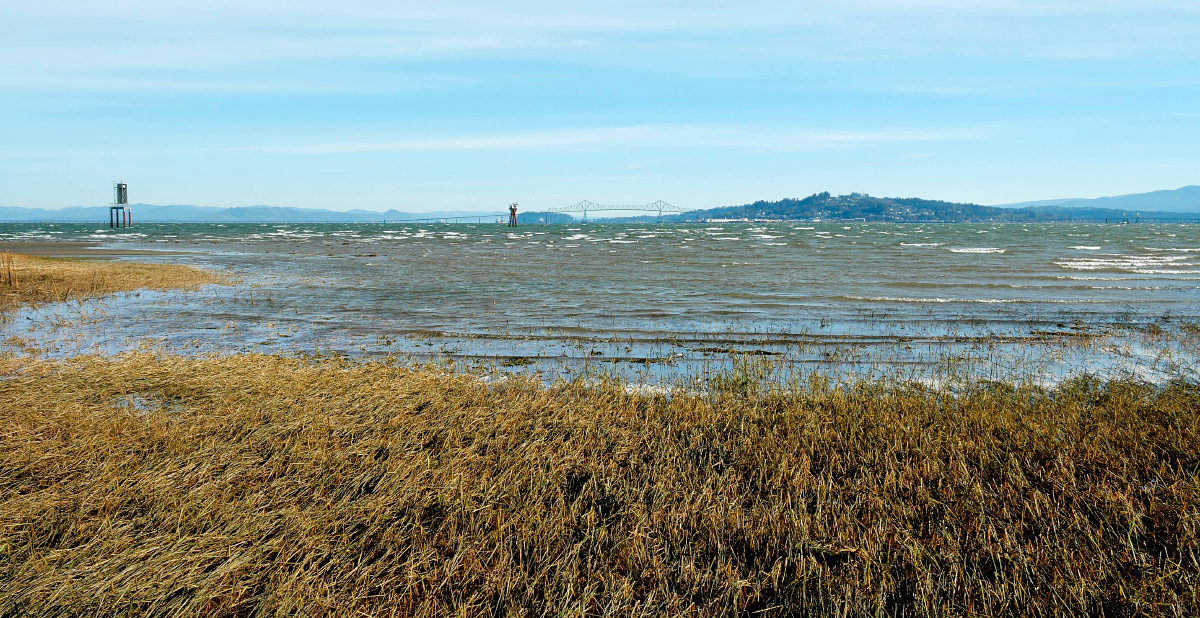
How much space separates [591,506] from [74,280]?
27.0m

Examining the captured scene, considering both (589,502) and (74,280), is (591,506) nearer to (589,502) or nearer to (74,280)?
(589,502)

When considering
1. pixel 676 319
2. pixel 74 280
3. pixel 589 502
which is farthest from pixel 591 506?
pixel 74 280

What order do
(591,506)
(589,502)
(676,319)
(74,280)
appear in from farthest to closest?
(74,280) < (676,319) < (589,502) < (591,506)

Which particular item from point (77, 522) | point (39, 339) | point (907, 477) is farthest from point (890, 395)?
point (39, 339)

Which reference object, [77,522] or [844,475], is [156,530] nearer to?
[77,522]

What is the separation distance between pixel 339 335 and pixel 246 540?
12.0 meters

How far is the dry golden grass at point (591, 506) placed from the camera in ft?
16.3

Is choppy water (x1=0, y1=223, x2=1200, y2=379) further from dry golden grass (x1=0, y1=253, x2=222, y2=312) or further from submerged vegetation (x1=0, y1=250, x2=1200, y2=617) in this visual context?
submerged vegetation (x1=0, y1=250, x2=1200, y2=617)

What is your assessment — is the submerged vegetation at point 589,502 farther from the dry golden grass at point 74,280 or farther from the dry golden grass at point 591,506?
the dry golden grass at point 74,280

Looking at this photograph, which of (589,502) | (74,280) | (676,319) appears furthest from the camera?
(74,280)

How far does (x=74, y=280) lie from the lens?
25.5m

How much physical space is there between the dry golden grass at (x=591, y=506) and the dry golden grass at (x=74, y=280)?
1529cm

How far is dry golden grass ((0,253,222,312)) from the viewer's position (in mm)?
21688

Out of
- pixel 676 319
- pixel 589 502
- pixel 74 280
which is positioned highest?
pixel 74 280
